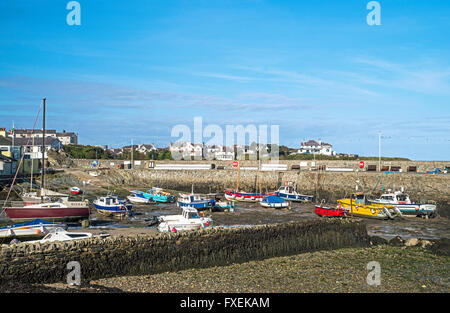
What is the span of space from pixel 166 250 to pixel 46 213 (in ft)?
50.2

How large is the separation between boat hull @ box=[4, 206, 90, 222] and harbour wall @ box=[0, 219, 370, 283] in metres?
14.1

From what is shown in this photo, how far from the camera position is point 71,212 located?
1195 inches

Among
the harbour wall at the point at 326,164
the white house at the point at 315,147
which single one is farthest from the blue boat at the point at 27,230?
the white house at the point at 315,147

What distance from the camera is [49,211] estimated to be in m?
29.6

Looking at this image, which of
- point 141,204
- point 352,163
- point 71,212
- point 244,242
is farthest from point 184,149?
point 244,242

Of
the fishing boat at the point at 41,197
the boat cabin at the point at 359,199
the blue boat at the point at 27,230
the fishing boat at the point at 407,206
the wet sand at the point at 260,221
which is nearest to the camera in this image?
the blue boat at the point at 27,230

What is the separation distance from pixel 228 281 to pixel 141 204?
95.7 feet

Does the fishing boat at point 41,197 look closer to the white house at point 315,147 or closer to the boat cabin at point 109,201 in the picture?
the boat cabin at point 109,201

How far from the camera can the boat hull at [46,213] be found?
29.1 metres

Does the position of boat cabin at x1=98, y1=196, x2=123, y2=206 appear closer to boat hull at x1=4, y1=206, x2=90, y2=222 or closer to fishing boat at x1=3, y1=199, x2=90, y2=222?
fishing boat at x1=3, y1=199, x2=90, y2=222

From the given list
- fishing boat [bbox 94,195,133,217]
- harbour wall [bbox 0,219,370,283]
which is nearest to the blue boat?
harbour wall [bbox 0,219,370,283]
